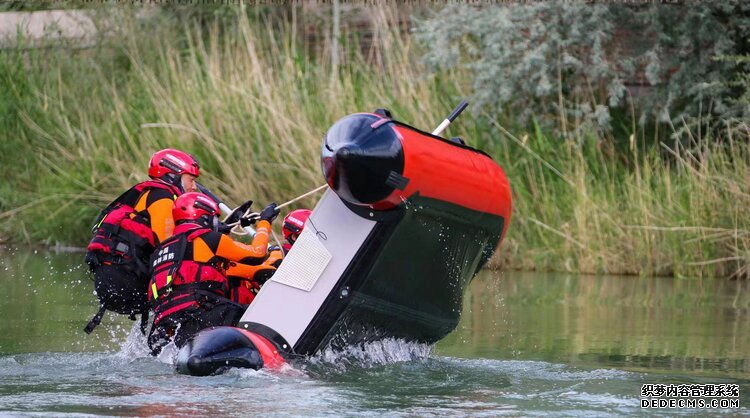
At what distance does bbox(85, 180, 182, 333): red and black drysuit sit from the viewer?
9195mm

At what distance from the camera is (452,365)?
30.7 feet

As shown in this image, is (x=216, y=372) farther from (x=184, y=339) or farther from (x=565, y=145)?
(x=565, y=145)

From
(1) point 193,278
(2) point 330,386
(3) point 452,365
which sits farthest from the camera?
(3) point 452,365

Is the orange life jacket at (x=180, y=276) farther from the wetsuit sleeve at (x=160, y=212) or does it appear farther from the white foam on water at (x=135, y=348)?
the white foam on water at (x=135, y=348)

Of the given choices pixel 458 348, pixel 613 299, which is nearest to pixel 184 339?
pixel 458 348

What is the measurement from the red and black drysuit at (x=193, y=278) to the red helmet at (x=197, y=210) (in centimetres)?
7

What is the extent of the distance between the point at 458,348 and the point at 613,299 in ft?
11.7

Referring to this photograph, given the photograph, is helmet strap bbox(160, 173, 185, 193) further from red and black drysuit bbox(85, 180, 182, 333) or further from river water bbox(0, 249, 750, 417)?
river water bbox(0, 249, 750, 417)

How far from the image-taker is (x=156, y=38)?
2030 cm

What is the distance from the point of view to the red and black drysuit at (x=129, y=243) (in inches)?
362

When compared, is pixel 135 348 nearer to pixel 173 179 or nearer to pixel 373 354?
pixel 173 179

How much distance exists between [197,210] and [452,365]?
72.4 inches

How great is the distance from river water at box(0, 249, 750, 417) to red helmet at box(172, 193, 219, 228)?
0.86 meters

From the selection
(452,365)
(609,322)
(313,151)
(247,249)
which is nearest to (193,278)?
(247,249)
